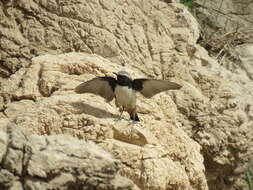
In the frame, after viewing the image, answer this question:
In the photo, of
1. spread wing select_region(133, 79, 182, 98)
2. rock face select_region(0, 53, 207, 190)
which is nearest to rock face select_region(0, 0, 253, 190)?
rock face select_region(0, 53, 207, 190)

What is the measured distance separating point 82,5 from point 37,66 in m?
1.05

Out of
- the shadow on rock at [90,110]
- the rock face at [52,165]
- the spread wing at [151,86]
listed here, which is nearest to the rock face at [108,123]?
the shadow on rock at [90,110]

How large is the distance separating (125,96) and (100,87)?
268 mm

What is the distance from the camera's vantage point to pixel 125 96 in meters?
5.07

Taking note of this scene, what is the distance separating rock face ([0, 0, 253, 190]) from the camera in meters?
4.27

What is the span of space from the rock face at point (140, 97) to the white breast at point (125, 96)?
11 cm

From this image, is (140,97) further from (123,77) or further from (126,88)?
(123,77)

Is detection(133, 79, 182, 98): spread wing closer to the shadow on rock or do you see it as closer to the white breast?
the white breast

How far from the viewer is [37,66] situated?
16.8ft

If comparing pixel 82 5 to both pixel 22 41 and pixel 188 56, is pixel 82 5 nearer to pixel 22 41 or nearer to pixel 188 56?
pixel 22 41

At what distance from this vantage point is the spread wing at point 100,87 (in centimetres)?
473

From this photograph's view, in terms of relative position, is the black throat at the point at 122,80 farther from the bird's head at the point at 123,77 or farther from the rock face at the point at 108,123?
the rock face at the point at 108,123

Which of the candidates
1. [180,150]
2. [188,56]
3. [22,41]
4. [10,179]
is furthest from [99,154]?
[188,56]

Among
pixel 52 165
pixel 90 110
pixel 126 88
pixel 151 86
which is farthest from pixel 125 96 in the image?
pixel 52 165
